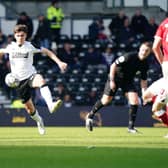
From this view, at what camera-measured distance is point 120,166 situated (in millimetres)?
10617

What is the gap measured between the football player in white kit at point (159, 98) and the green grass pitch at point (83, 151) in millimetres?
495

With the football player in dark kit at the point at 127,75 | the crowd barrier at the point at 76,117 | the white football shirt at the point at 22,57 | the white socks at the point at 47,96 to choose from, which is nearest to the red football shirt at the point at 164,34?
the football player in dark kit at the point at 127,75

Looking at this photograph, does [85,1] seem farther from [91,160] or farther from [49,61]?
[91,160]

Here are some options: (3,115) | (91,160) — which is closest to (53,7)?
(3,115)

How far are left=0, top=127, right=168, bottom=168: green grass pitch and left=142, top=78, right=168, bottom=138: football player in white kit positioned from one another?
50 cm

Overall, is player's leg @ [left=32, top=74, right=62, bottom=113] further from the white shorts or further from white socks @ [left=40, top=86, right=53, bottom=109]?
the white shorts

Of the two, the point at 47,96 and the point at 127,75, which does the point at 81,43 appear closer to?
the point at 127,75

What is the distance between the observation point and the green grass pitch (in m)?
11.0

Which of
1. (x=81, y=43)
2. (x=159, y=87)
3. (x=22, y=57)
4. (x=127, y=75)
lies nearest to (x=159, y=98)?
(x=159, y=87)

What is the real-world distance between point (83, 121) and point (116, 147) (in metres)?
9.41

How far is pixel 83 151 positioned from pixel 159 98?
2.41 meters

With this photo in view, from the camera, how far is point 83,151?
1273 cm

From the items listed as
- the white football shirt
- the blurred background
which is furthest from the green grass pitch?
the blurred background

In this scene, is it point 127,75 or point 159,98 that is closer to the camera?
point 159,98
